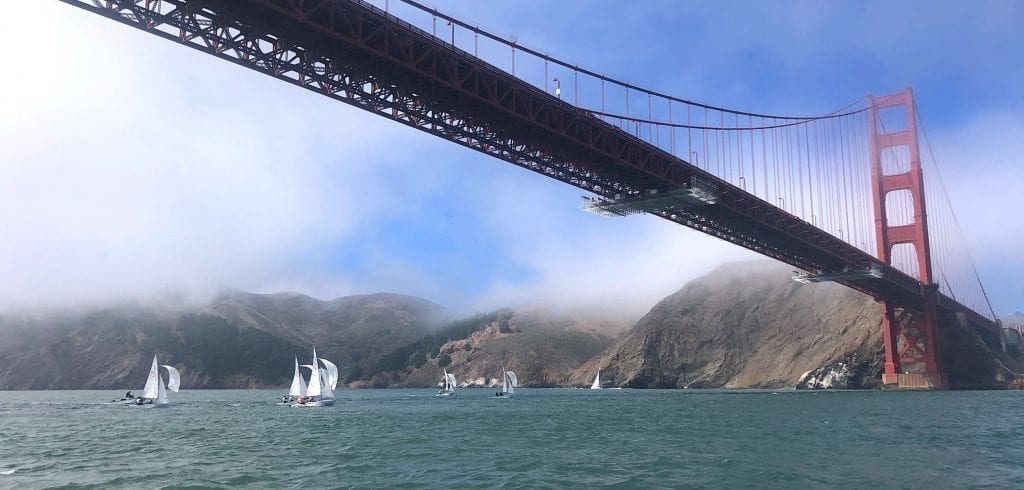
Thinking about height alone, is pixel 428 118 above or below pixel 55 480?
above

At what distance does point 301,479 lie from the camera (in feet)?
77.7

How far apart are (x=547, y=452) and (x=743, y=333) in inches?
4467

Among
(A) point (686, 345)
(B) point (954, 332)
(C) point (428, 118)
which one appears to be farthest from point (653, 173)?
(A) point (686, 345)

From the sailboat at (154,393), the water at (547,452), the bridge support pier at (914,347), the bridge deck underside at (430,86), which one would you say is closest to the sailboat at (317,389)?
the sailboat at (154,393)

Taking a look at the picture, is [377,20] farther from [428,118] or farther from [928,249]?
[928,249]

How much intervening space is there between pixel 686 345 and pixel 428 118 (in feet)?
356

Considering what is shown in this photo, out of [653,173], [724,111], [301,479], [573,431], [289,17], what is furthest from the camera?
[724,111]

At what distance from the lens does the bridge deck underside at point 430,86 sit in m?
30.1

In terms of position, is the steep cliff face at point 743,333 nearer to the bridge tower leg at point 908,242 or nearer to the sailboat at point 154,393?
the bridge tower leg at point 908,242

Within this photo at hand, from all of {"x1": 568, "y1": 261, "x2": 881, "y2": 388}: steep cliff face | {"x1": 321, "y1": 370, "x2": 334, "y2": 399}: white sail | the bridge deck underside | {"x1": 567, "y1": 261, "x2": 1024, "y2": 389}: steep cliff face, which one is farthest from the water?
{"x1": 568, "y1": 261, "x2": 881, "y2": 388}: steep cliff face

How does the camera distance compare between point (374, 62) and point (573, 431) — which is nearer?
point (374, 62)

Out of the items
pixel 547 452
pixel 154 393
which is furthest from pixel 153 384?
pixel 547 452

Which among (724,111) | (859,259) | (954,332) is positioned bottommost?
(954,332)

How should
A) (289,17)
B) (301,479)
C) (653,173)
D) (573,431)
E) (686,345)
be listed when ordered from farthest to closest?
(686,345) → (653,173) → (573,431) → (289,17) → (301,479)
